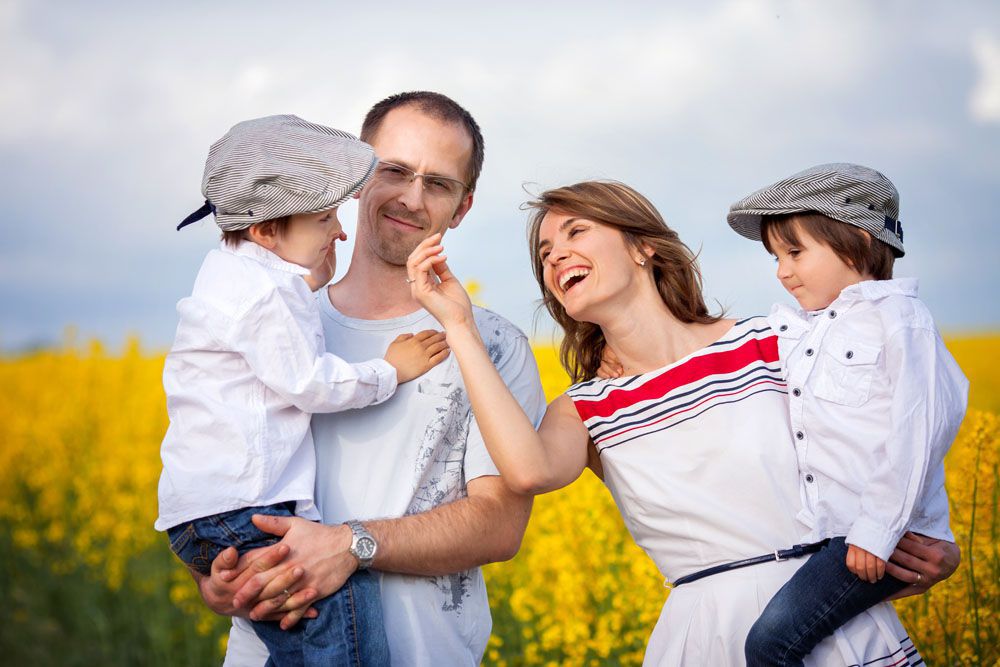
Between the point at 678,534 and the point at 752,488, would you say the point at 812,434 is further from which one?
the point at 678,534

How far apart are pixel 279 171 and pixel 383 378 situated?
61 centimetres

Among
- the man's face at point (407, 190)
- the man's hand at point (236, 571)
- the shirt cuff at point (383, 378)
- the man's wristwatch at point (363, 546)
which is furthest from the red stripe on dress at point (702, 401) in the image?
the man's hand at point (236, 571)

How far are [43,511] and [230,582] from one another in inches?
239

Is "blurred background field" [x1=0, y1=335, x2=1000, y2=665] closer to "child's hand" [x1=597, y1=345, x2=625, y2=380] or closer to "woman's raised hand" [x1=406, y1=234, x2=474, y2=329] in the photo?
"child's hand" [x1=597, y1=345, x2=625, y2=380]

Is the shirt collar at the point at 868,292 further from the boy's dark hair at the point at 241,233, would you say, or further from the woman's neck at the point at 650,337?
the boy's dark hair at the point at 241,233

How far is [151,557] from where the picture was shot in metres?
6.49

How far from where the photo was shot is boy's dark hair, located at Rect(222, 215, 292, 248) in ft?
8.26

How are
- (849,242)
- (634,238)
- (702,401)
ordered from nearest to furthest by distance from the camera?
(702,401) < (849,242) < (634,238)

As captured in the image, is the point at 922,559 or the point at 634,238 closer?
the point at 922,559

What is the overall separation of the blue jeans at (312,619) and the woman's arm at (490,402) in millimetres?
490

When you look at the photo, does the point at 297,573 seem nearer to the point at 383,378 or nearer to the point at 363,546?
the point at 363,546

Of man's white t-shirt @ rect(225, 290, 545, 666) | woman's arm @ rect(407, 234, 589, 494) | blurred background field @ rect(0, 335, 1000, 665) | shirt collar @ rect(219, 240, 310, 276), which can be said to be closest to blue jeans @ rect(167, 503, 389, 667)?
man's white t-shirt @ rect(225, 290, 545, 666)

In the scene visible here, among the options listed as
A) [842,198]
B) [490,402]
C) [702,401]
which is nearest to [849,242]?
[842,198]

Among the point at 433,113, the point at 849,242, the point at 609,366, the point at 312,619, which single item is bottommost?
the point at 312,619
